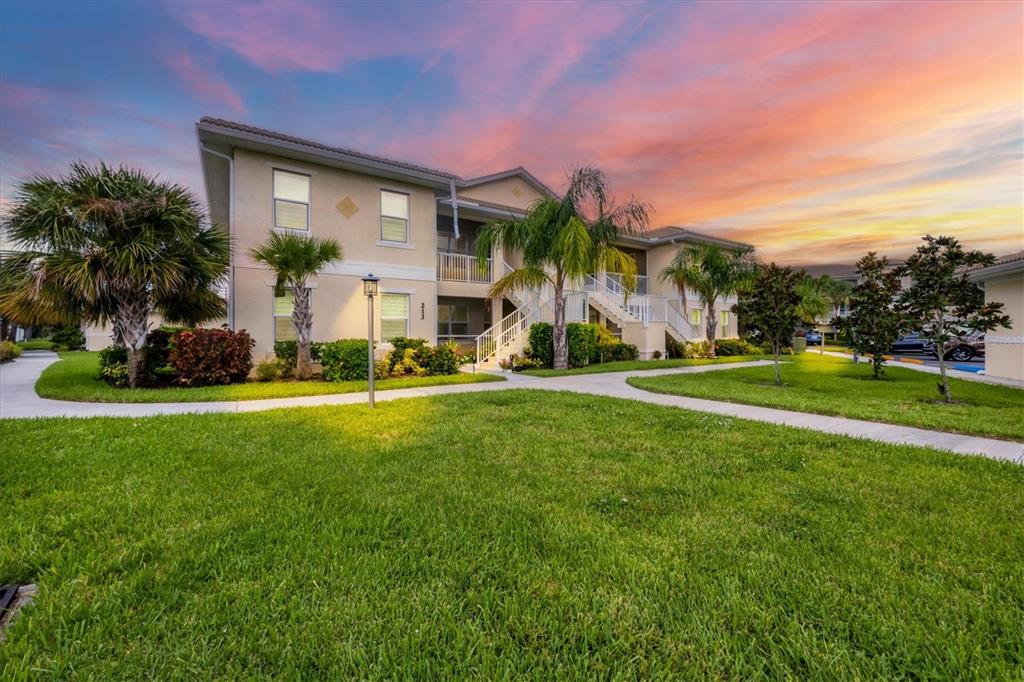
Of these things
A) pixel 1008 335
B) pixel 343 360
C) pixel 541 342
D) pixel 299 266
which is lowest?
pixel 343 360

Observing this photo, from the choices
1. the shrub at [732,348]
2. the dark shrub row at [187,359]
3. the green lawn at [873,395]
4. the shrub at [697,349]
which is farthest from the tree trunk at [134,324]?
the shrub at [732,348]

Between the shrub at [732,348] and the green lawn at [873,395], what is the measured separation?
776 cm

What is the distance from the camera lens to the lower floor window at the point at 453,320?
62.4ft

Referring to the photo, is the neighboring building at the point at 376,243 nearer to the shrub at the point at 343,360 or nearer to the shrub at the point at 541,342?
the shrub at the point at 541,342

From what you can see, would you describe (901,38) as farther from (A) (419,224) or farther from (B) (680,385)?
(A) (419,224)

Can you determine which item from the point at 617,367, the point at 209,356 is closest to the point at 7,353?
the point at 209,356

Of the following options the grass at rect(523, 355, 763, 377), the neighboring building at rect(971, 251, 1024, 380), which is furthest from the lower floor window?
the neighboring building at rect(971, 251, 1024, 380)

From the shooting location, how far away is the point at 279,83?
14.2m

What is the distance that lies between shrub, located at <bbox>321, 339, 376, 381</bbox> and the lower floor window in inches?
290

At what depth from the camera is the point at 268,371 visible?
1118 cm

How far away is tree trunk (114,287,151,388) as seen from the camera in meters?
9.73

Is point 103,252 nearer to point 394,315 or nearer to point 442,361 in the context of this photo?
point 394,315

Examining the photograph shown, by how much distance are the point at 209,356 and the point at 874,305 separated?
57.0 ft

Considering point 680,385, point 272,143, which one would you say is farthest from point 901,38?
point 272,143
